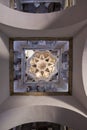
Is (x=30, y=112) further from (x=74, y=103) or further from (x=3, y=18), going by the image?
(x=3, y=18)

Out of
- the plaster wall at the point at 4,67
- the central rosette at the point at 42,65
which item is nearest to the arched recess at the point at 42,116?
the plaster wall at the point at 4,67

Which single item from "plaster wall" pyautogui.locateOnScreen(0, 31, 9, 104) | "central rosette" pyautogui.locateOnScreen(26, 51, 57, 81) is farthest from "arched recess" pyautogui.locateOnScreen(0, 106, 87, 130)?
"central rosette" pyautogui.locateOnScreen(26, 51, 57, 81)

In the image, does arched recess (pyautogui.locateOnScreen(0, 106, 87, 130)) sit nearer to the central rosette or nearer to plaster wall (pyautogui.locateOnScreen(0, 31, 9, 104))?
plaster wall (pyautogui.locateOnScreen(0, 31, 9, 104))

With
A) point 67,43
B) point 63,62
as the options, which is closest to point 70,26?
point 67,43

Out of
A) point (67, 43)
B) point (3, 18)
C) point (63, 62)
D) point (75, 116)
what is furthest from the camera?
point (63, 62)

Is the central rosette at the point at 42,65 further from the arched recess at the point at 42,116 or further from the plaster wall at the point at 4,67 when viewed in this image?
the arched recess at the point at 42,116

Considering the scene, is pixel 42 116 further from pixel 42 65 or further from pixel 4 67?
pixel 42 65
